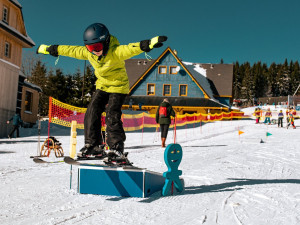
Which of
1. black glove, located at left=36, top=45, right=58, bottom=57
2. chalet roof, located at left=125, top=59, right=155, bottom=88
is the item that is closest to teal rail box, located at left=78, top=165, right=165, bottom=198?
black glove, located at left=36, top=45, right=58, bottom=57

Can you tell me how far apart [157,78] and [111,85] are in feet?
105

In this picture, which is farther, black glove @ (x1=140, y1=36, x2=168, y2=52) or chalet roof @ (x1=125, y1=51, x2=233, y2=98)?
chalet roof @ (x1=125, y1=51, x2=233, y2=98)

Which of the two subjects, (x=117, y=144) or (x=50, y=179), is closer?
(x=117, y=144)

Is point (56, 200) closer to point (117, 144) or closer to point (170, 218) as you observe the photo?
point (117, 144)

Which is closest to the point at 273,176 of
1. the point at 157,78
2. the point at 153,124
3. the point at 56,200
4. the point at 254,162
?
the point at 254,162

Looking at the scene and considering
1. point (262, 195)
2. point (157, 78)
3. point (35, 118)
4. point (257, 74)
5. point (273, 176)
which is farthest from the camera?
point (257, 74)

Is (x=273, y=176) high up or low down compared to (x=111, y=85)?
down

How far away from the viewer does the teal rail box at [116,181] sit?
332 centimetres

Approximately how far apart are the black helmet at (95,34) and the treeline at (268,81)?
96.2 m

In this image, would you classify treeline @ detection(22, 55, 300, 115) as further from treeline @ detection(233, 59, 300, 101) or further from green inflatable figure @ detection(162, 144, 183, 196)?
green inflatable figure @ detection(162, 144, 183, 196)

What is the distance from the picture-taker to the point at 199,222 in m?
2.56

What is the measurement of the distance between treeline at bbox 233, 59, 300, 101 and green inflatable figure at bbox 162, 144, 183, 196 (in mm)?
96030

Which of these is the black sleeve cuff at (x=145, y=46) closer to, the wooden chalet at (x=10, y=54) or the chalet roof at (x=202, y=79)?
the wooden chalet at (x=10, y=54)

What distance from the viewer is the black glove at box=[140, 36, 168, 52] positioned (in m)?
3.21
